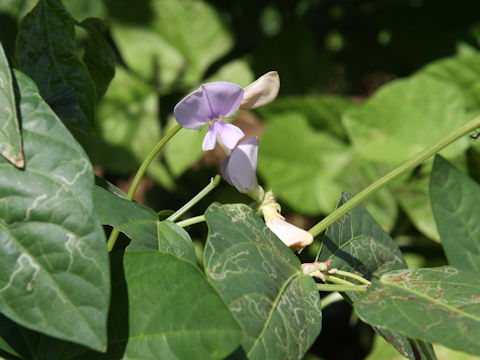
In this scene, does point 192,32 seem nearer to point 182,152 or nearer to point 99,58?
point 182,152

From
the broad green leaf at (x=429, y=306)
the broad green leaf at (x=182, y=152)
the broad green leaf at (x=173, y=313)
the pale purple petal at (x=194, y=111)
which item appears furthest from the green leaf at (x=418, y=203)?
the broad green leaf at (x=173, y=313)

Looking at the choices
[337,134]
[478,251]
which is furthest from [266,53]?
[478,251]

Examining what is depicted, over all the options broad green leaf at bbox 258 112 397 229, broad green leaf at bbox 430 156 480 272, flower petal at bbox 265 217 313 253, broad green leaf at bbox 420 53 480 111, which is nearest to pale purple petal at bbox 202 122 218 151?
flower petal at bbox 265 217 313 253

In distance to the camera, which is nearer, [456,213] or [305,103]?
[456,213]

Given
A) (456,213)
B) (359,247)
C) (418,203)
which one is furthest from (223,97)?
(418,203)

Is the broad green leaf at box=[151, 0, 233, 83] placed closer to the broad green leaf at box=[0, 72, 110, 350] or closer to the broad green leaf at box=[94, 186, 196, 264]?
the broad green leaf at box=[94, 186, 196, 264]

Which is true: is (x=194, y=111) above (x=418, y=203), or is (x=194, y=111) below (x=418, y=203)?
above
